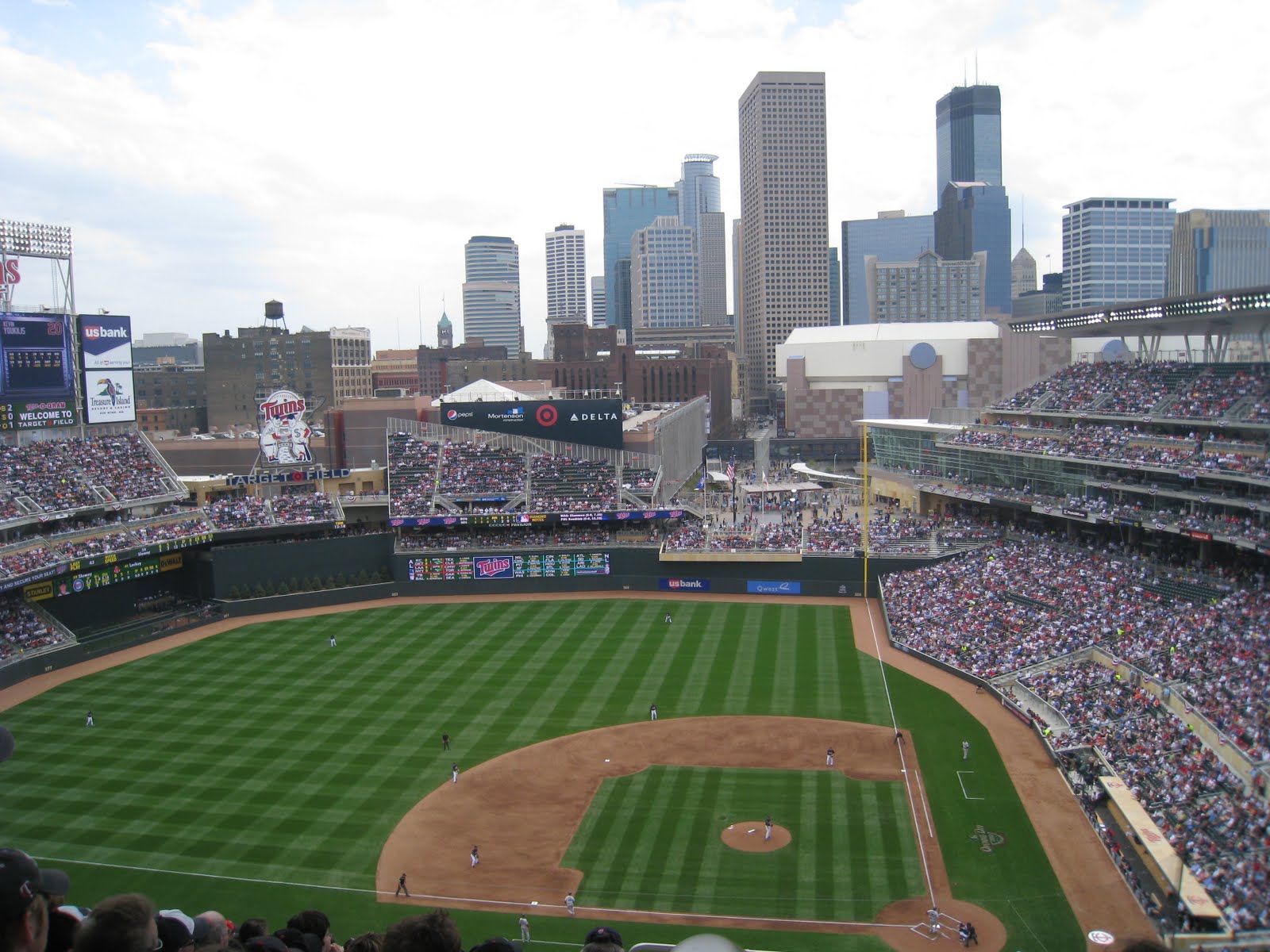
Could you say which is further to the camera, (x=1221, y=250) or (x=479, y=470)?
(x=1221, y=250)

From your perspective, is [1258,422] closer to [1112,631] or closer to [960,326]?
[1112,631]

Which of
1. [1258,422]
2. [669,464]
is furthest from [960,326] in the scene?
[1258,422]

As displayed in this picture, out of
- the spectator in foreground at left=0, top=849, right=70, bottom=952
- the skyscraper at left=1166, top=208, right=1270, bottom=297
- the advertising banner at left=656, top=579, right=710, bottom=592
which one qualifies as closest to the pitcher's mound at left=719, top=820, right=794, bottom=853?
the spectator in foreground at left=0, top=849, right=70, bottom=952

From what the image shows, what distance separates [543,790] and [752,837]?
268 inches

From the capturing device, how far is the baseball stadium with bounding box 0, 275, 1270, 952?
2433 cm

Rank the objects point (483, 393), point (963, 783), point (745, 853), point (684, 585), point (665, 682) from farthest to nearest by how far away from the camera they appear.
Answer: point (483, 393)
point (684, 585)
point (665, 682)
point (963, 783)
point (745, 853)

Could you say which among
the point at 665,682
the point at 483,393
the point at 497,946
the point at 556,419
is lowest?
the point at 665,682

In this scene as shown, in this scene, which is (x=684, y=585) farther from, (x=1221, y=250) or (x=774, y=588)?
(x=1221, y=250)

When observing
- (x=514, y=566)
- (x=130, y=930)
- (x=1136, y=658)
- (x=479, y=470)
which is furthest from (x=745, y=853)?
(x=479, y=470)

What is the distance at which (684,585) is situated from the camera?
5609 centimetres

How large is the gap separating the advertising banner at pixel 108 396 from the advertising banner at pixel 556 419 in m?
19.2

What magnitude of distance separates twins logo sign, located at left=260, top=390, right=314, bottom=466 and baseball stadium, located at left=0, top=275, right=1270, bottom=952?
426mm

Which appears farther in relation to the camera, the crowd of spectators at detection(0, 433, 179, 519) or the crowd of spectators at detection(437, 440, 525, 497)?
the crowd of spectators at detection(437, 440, 525, 497)

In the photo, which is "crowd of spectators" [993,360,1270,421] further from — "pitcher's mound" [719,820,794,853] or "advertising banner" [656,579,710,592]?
"pitcher's mound" [719,820,794,853]
